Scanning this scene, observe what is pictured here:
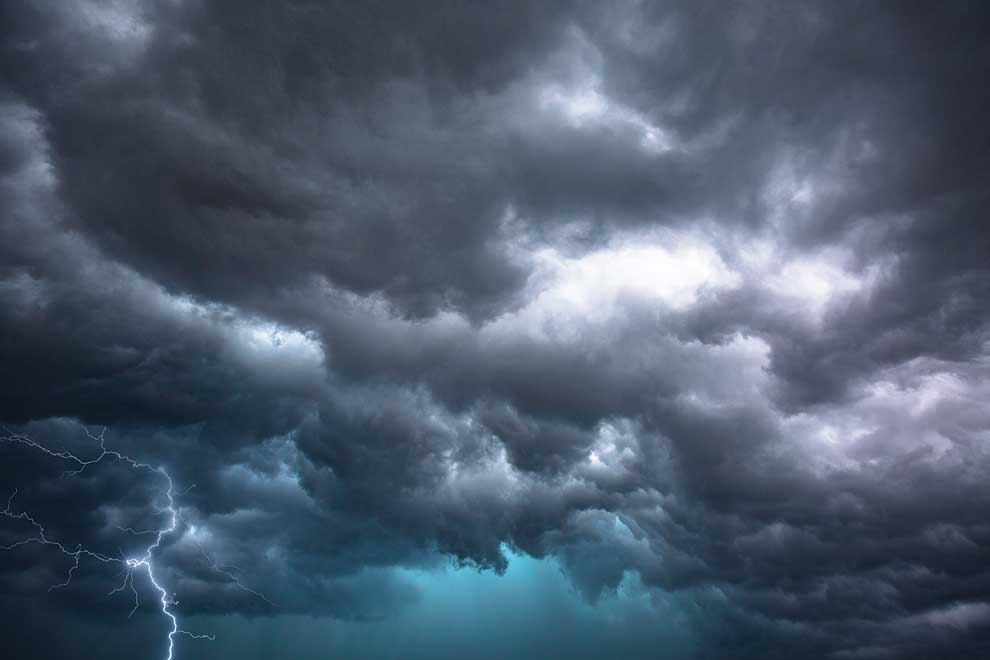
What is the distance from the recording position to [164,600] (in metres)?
49.7
